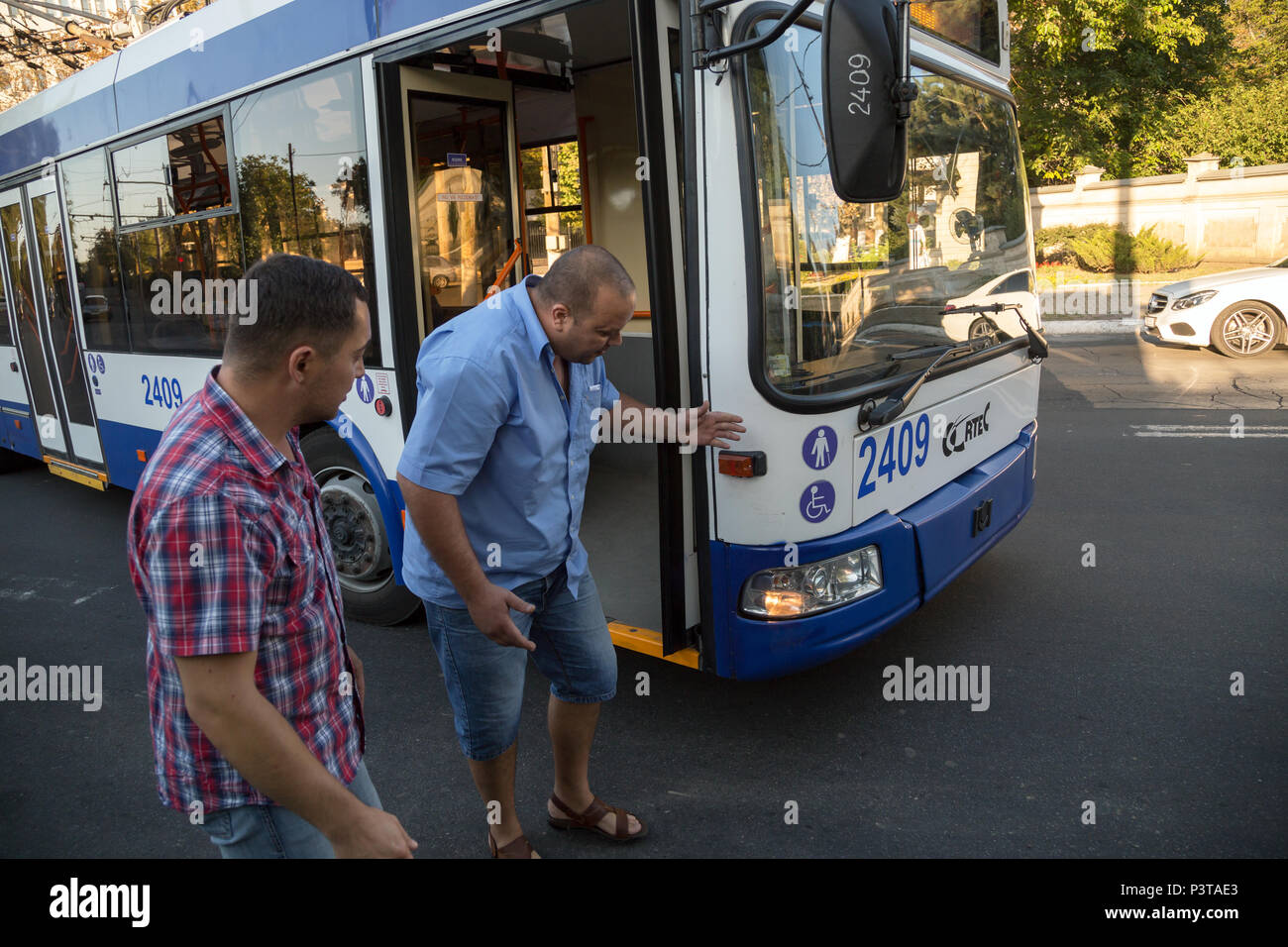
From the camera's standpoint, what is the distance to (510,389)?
235 centimetres

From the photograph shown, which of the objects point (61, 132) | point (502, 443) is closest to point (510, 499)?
point (502, 443)

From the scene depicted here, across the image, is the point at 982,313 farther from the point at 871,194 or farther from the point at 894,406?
the point at 871,194

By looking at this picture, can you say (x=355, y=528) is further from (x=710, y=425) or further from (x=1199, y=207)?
(x=1199, y=207)

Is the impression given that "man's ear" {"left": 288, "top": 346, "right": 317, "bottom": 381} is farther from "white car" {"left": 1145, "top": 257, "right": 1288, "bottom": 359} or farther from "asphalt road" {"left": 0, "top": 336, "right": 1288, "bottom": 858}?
"white car" {"left": 1145, "top": 257, "right": 1288, "bottom": 359}

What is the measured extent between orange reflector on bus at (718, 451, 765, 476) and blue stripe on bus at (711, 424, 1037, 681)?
0.79 ft

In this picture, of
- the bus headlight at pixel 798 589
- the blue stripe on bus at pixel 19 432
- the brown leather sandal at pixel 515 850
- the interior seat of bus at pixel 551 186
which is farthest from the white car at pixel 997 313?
the blue stripe on bus at pixel 19 432

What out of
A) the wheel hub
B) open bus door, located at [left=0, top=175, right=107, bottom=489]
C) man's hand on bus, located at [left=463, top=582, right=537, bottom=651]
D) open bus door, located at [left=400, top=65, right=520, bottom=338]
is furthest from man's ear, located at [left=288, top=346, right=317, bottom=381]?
open bus door, located at [left=0, top=175, right=107, bottom=489]

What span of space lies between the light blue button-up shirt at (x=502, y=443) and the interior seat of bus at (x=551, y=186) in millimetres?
1018

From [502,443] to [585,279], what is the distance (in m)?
0.46

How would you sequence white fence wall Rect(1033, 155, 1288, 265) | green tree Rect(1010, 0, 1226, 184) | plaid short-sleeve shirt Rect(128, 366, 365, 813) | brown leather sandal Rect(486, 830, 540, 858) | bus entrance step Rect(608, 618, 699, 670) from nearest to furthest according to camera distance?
plaid short-sleeve shirt Rect(128, 366, 365, 813) → brown leather sandal Rect(486, 830, 540, 858) → bus entrance step Rect(608, 618, 699, 670) → white fence wall Rect(1033, 155, 1288, 265) → green tree Rect(1010, 0, 1226, 184)

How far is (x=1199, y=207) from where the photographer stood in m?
22.3

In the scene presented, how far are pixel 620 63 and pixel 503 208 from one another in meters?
1.38

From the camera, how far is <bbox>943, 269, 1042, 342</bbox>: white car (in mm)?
3619
